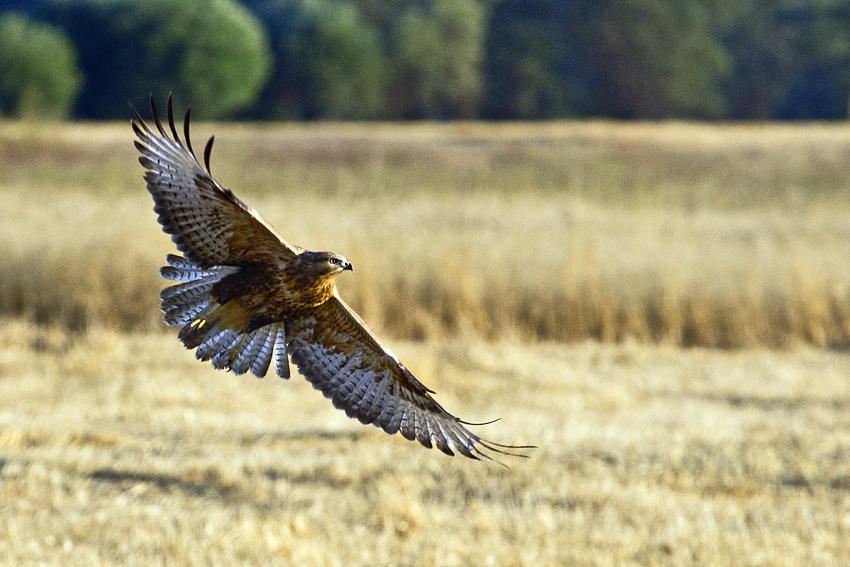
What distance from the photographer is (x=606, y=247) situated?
879 centimetres

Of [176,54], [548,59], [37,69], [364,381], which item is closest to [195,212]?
[364,381]

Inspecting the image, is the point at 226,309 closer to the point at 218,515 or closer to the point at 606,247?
the point at 218,515

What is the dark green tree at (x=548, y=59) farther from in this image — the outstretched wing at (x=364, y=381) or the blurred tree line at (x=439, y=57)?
the outstretched wing at (x=364, y=381)

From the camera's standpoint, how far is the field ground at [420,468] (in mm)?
3662

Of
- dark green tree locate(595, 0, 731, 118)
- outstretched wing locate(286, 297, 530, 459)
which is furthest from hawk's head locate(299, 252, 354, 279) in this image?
dark green tree locate(595, 0, 731, 118)

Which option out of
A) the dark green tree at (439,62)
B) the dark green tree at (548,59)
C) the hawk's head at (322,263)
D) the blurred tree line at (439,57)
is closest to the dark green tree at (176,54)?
the blurred tree line at (439,57)

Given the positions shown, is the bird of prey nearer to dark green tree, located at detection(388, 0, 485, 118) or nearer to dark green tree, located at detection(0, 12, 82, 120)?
dark green tree, located at detection(0, 12, 82, 120)

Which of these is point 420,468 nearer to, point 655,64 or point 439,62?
point 655,64

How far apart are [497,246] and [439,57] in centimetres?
2416

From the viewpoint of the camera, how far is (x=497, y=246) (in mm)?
8773

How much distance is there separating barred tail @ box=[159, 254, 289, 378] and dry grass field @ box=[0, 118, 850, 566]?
4.28 feet

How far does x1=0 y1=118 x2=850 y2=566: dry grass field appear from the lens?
3793 mm

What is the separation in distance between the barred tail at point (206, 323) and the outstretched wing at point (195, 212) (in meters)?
0.04

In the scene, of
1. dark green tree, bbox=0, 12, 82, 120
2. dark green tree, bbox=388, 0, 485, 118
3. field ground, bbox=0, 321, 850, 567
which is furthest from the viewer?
dark green tree, bbox=388, 0, 485, 118
